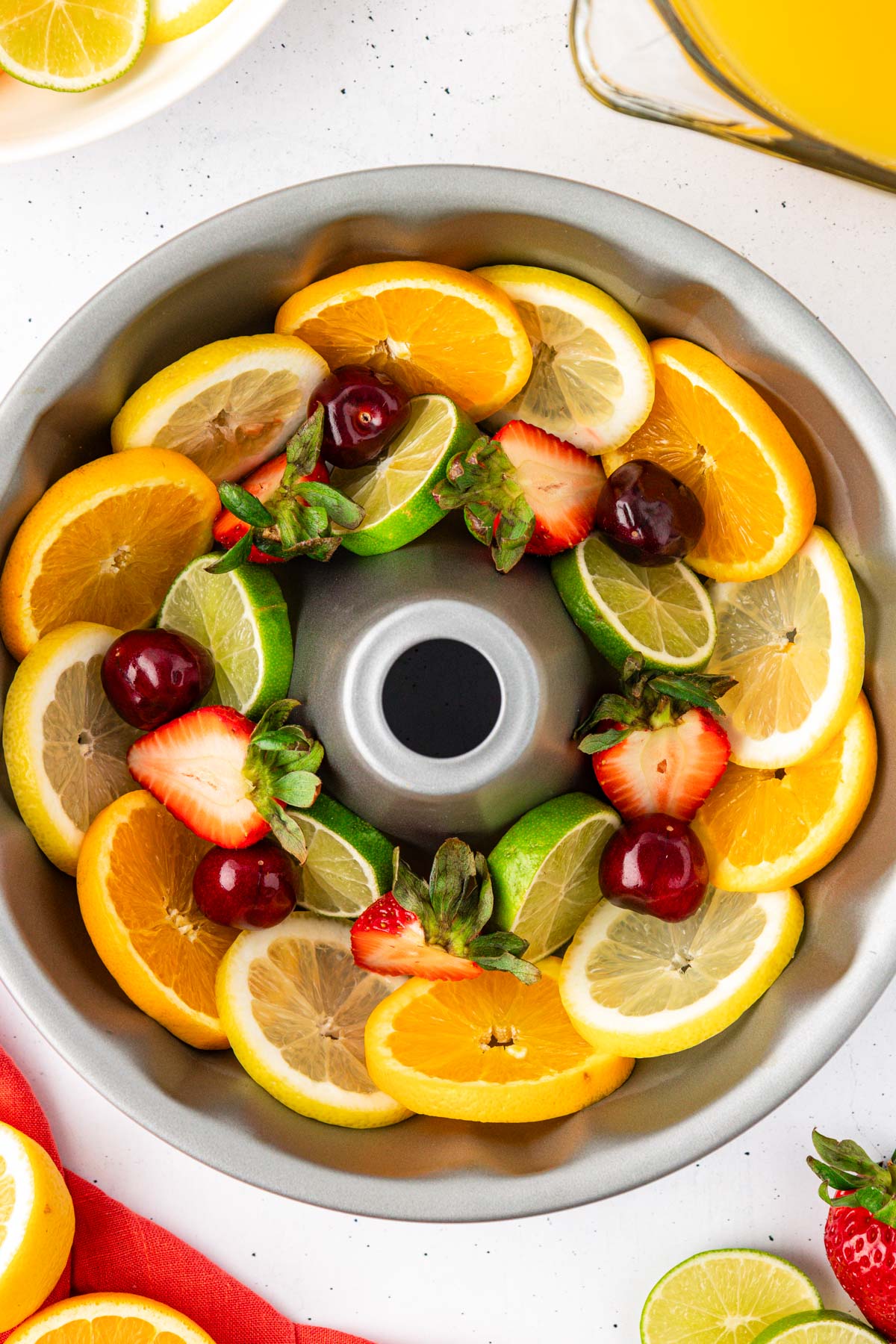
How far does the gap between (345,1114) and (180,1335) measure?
1.23 feet

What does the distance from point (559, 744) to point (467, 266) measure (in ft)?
1.39

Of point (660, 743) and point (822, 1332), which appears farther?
point (822, 1332)

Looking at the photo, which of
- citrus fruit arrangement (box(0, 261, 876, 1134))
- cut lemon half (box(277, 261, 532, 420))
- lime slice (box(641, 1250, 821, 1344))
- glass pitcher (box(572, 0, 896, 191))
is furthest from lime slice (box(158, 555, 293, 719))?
lime slice (box(641, 1250, 821, 1344))

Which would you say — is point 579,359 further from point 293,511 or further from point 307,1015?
point 307,1015

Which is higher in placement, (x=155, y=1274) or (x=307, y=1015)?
(x=307, y=1015)

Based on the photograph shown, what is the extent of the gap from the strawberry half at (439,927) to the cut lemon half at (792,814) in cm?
20

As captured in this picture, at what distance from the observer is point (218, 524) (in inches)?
40.8

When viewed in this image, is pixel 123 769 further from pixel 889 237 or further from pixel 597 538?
pixel 889 237

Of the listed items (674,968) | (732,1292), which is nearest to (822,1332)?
(732,1292)

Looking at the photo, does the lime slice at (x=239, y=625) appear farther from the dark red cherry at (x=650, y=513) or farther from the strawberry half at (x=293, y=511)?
the dark red cherry at (x=650, y=513)

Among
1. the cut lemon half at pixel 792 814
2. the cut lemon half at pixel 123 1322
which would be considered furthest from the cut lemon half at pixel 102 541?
the cut lemon half at pixel 123 1322

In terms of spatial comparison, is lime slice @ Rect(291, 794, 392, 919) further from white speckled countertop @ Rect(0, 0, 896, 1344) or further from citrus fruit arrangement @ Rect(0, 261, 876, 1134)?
white speckled countertop @ Rect(0, 0, 896, 1344)

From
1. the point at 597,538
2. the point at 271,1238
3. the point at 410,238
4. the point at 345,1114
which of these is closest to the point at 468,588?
the point at 597,538

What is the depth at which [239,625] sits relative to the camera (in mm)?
1013
